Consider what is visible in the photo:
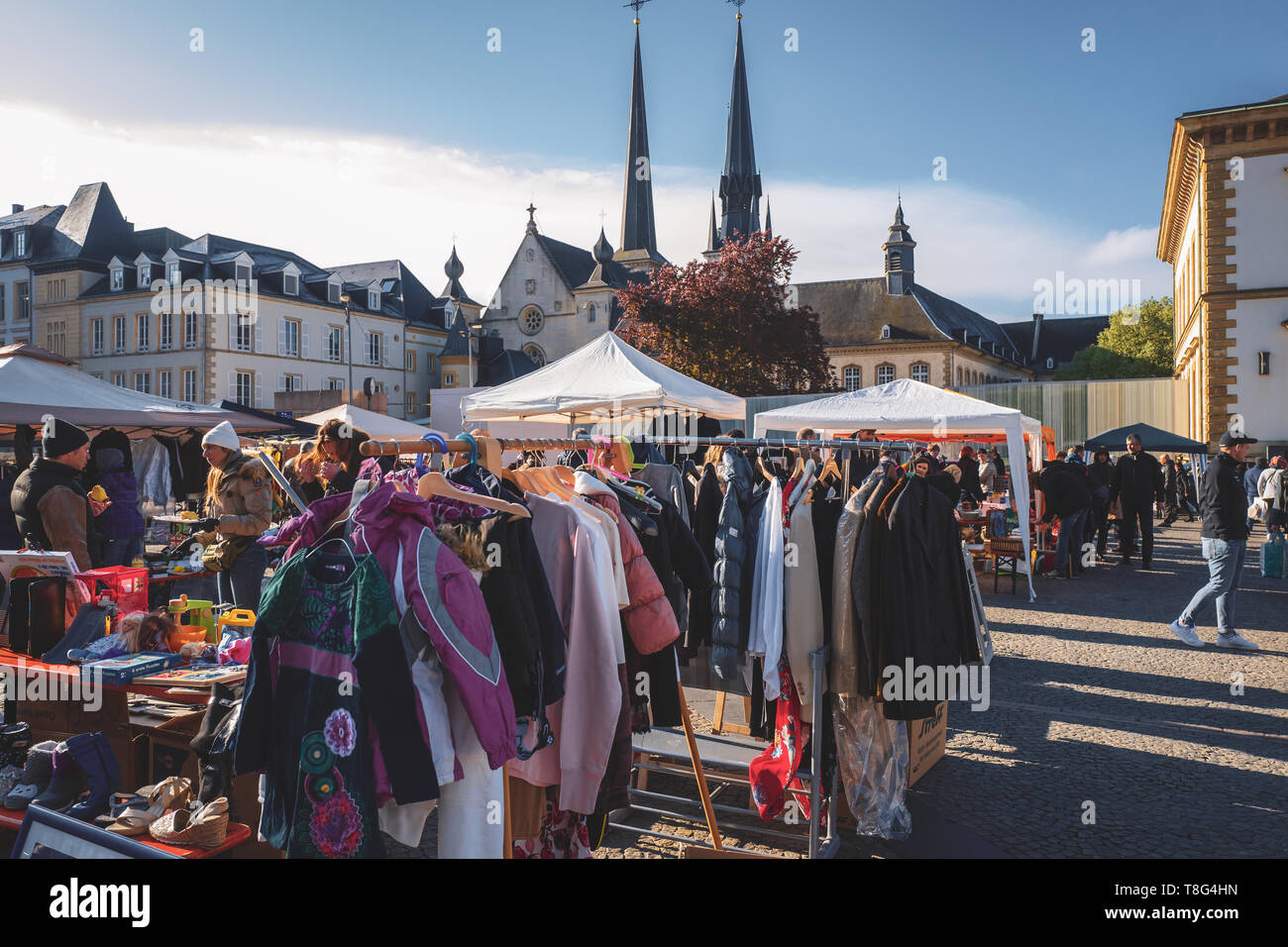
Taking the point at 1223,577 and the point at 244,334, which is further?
the point at 244,334

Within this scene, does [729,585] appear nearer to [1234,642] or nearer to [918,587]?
[918,587]

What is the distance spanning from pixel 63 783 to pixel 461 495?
97.1 inches

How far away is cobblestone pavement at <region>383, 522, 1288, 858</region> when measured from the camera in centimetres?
430

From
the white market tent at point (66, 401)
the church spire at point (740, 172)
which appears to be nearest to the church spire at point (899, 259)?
the church spire at point (740, 172)

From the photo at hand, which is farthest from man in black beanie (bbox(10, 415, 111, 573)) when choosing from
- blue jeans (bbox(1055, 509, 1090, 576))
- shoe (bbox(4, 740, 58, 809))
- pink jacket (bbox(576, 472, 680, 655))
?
blue jeans (bbox(1055, 509, 1090, 576))

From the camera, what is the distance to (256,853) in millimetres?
3605

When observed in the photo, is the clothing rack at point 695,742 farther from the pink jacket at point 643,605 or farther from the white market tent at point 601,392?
the white market tent at point 601,392

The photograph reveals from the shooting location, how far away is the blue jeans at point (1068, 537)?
13.2 m

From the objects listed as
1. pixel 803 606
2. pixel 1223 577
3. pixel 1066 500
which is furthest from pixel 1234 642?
pixel 803 606

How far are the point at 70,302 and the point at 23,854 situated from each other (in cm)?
5405

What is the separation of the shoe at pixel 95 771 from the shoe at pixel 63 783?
1.3 inches

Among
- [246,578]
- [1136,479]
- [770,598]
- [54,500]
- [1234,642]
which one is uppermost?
[1136,479]

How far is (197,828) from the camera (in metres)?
3.38
